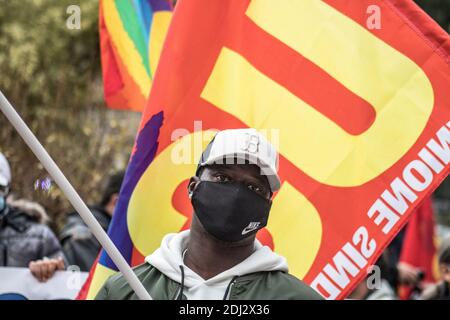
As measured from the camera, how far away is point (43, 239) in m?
6.16

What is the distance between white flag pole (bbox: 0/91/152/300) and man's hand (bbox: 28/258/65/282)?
248cm

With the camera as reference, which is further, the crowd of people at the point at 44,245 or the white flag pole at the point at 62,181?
the crowd of people at the point at 44,245

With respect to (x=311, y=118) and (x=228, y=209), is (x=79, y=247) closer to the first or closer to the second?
(x=311, y=118)

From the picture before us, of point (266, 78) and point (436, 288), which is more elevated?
point (266, 78)

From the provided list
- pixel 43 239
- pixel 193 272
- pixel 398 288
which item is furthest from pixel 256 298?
pixel 398 288

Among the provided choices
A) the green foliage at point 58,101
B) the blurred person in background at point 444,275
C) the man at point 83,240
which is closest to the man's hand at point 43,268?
the man at point 83,240

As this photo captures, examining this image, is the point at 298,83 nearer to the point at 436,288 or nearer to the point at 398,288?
the point at 436,288

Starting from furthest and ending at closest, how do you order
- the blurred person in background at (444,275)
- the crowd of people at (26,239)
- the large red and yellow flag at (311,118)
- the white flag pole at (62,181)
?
1. the blurred person in background at (444,275)
2. the crowd of people at (26,239)
3. the large red and yellow flag at (311,118)
4. the white flag pole at (62,181)

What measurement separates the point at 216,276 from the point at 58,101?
917cm

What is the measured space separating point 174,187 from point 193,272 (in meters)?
1.37

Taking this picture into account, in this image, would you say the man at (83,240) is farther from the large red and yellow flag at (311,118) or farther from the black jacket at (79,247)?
the large red and yellow flag at (311,118)

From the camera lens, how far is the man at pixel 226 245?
359 cm

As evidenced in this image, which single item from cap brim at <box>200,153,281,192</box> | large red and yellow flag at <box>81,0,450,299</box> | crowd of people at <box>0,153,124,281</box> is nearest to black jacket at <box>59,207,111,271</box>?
crowd of people at <box>0,153,124,281</box>

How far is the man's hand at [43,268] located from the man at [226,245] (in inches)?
78.4
